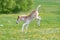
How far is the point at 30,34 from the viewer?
13961mm

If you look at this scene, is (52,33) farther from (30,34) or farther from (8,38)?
(8,38)

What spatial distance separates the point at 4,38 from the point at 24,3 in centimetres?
2113

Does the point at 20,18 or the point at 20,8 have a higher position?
the point at 20,18

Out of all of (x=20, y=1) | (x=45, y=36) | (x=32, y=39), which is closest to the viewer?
(x=32, y=39)

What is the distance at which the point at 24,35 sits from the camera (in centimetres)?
1367

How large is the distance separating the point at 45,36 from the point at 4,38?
6.38 ft

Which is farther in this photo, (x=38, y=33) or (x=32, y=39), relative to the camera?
(x=38, y=33)

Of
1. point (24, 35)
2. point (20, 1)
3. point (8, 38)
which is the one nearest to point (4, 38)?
point (8, 38)

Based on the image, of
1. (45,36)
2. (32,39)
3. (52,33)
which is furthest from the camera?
(52,33)

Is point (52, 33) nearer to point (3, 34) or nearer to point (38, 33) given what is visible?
point (38, 33)

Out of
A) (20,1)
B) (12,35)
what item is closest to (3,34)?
(12,35)

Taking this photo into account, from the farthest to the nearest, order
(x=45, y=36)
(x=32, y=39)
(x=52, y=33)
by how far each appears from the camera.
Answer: (x=52, y=33) → (x=45, y=36) → (x=32, y=39)

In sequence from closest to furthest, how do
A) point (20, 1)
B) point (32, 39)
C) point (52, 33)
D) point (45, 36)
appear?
point (32, 39)
point (45, 36)
point (52, 33)
point (20, 1)

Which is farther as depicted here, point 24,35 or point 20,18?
point 20,18
